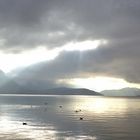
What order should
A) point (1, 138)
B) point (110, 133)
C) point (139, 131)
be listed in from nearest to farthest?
point (1, 138)
point (110, 133)
point (139, 131)

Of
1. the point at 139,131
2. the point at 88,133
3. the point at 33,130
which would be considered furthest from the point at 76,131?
the point at 139,131

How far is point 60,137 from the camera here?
74812 millimetres

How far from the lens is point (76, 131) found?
283 feet

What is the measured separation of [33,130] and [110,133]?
64.2ft

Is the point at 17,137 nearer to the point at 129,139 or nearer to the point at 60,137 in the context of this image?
the point at 60,137

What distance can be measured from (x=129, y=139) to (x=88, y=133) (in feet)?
42.1

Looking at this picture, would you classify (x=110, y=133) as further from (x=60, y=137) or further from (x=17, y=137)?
(x=17, y=137)

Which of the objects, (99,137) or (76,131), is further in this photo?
(76,131)

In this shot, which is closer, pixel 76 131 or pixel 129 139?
pixel 129 139

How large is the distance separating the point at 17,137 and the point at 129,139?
24695 mm

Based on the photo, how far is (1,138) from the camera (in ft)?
236

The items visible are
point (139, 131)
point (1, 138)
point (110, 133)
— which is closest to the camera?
point (1, 138)

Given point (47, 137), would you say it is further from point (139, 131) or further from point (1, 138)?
point (139, 131)

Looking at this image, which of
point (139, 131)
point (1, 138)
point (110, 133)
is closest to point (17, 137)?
point (1, 138)
